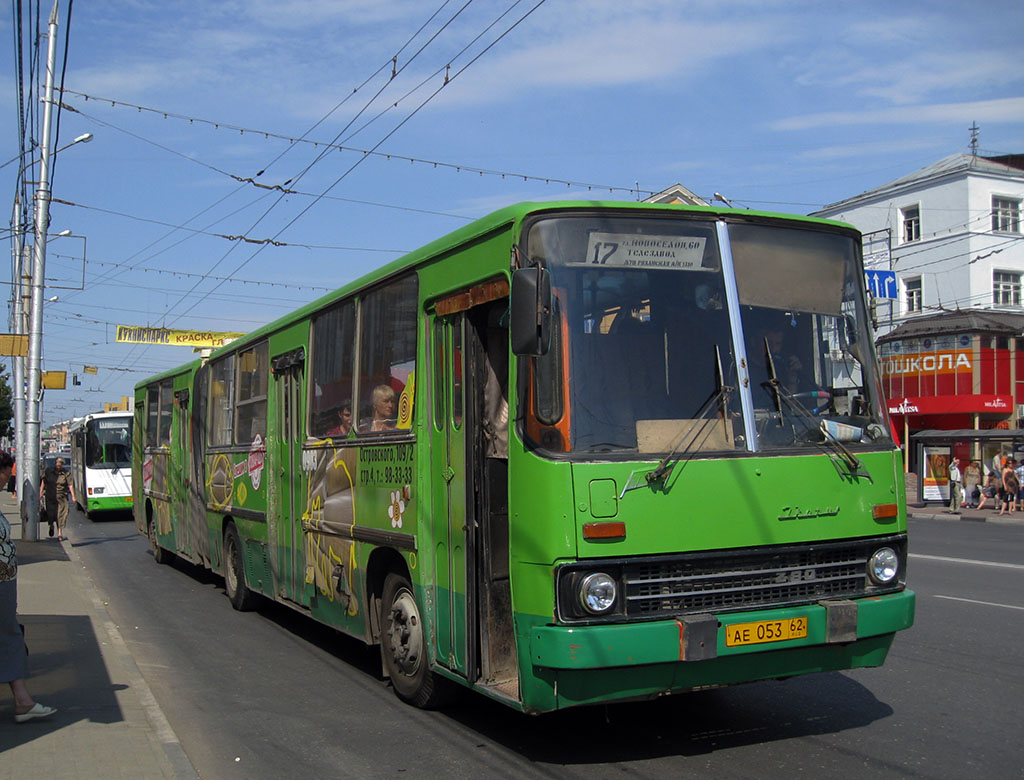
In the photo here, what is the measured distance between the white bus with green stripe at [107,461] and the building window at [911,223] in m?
32.9

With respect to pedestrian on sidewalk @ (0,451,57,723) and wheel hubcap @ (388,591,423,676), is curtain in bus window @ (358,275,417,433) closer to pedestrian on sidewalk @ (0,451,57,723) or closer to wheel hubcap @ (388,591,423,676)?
wheel hubcap @ (388,591,423,676)

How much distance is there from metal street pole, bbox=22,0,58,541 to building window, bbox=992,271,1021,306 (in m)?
36.2

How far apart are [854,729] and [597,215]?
11.1ft

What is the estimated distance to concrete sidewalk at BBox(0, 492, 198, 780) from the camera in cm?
562

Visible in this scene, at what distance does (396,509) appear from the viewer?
702 centimetres

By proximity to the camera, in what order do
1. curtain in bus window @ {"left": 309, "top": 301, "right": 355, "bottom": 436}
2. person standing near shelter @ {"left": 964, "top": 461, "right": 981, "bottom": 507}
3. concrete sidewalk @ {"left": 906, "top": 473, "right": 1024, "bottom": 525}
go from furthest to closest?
person standing near shelter @ {"left": 964, "top": 461, "right": 981, "bottom": 507}
concrete sidewalk @ {"left": 906, "top": 473, "right": 1024, "bottom": 525}
curtain in bus window @ {"left": 309, "top": 301, "right": 355, "bottom": 436}

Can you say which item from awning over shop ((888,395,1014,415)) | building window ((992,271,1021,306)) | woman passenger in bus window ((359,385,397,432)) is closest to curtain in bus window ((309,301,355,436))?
woman passenger in bus window ((359,385,397,432))

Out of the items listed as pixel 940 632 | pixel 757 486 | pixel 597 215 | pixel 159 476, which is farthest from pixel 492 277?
pixel 159 476

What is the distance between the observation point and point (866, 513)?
566 centimetres

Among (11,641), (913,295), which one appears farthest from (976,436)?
(11,641)

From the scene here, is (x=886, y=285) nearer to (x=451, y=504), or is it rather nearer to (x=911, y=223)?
(x=451, y=504)

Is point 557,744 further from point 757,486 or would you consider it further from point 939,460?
point 939,460

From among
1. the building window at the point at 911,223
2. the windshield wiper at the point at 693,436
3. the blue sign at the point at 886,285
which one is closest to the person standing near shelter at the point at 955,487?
the blue sign at the point at 886,285

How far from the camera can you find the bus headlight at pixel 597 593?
507 centimetres
